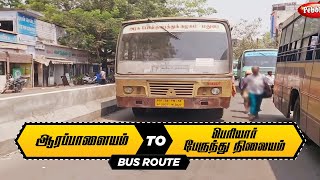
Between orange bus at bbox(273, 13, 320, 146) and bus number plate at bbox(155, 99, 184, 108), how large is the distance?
7.42ft

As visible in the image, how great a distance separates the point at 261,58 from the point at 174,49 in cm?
1310

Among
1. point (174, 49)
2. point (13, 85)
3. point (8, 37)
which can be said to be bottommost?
point (13, 85)

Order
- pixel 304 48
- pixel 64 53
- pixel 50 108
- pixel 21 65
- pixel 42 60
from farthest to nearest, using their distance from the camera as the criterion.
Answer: pixel 64 53
pixel 42 60
pixel 21 65
pixel 50 108
pixel 304 48

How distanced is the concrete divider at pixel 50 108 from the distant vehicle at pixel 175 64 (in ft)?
4.33

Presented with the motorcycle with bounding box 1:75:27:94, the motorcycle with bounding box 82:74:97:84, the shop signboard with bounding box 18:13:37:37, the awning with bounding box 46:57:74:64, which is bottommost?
the motorcycle with bounding box 82:74:97:84

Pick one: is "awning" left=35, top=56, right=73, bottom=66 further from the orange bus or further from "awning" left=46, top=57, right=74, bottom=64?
the orange bus

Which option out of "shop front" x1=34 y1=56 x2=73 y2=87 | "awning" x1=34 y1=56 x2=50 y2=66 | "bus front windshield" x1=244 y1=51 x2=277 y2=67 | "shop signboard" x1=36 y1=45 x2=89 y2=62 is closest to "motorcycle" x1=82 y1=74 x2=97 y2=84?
"shop front" x1=34 y1=56 x2=73 y2=87

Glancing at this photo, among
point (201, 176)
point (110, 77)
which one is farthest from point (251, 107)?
point (110, 77)

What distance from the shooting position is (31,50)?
26766 mm

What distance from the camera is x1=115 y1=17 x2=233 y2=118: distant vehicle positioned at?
8117 mm

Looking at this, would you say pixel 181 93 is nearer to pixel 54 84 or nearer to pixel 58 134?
pixel 58 134

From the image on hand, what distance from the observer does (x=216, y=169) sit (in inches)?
200

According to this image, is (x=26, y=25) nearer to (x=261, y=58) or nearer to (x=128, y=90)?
(x=261, y=58)

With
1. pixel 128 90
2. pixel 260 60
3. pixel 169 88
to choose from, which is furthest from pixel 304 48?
pixel 260 60
